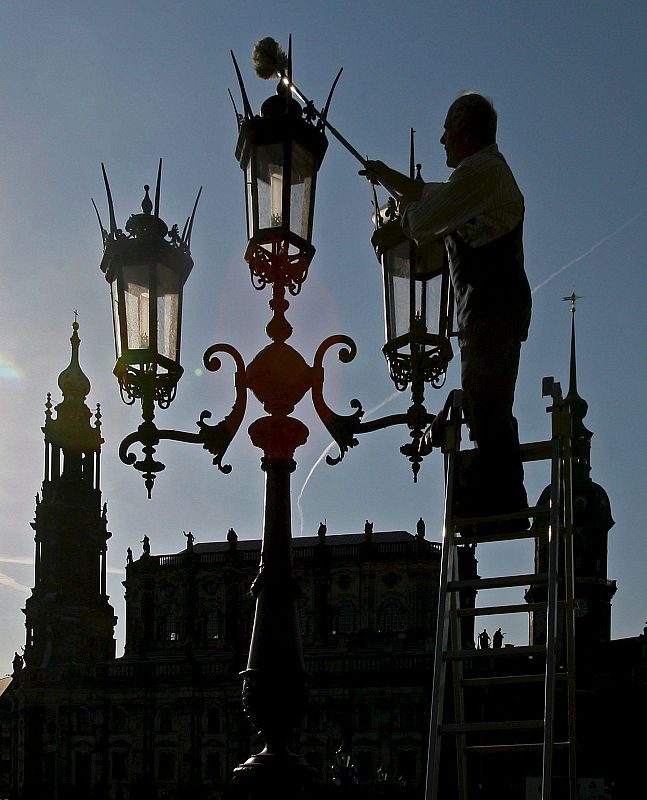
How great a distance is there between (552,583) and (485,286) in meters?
1.37

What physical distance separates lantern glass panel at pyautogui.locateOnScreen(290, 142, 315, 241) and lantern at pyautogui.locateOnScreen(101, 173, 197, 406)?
41.6 inches

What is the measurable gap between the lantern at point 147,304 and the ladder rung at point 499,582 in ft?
13.4

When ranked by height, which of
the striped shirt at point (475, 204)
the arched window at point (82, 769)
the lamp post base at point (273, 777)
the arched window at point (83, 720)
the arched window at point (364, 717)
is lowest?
the arched window at point (82, 769)

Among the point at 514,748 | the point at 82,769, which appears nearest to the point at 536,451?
the point at 514,748

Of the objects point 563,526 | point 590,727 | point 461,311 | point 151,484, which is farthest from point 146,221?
point 590,727

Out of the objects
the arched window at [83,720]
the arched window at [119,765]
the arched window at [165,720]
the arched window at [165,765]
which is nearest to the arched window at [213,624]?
the arched window at [165,720]

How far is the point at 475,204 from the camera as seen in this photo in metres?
5.05

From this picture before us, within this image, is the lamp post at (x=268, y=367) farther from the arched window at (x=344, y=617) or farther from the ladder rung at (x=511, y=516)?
the arched window at (x=344, y=617)

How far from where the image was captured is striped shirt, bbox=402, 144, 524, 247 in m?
5.05

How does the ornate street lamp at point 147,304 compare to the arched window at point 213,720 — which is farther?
the arched window at point 213,720

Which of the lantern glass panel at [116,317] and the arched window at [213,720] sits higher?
the lantern glass panel at [116,317]

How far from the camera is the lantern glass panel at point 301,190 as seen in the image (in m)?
7.76

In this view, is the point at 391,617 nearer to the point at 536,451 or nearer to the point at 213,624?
the point at 213,624

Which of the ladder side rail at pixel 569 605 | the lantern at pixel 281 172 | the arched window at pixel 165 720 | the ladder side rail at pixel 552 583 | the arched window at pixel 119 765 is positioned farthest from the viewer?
the arched window at pixel 165 720
